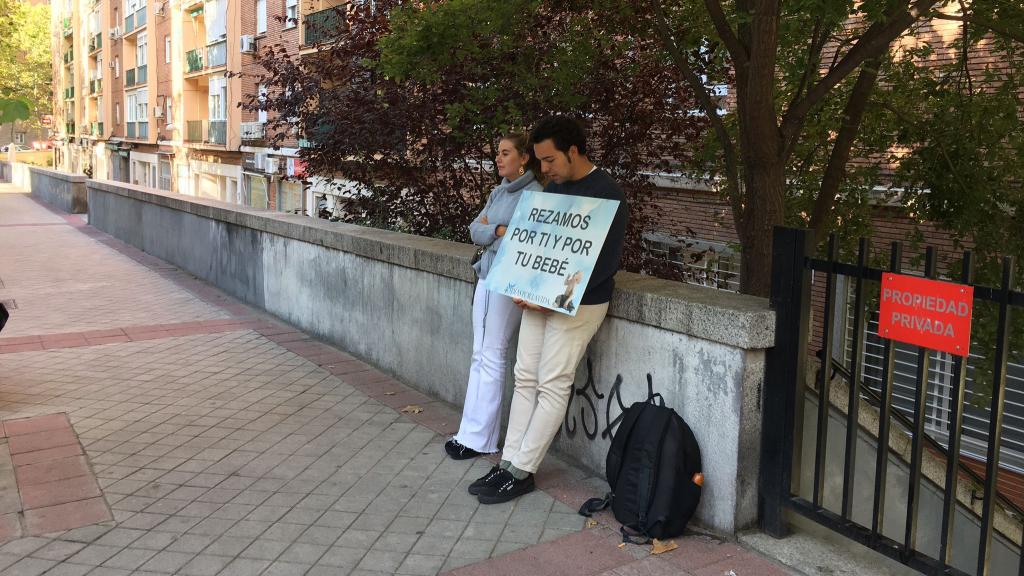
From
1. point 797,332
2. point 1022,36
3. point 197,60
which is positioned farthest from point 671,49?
point 197,60

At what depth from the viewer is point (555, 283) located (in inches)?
174

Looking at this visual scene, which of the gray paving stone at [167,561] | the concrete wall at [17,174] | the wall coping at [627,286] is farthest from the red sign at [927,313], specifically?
the concrete wall at [17,174]

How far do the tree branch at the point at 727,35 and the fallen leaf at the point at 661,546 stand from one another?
3480 millimetres

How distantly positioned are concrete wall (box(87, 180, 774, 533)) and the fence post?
5 cm

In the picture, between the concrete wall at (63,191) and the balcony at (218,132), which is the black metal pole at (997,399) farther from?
the balcony at (218,132)

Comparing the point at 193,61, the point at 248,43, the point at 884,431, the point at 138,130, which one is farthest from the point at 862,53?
the point at 138,130

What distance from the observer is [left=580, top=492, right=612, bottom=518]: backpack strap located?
439 cm

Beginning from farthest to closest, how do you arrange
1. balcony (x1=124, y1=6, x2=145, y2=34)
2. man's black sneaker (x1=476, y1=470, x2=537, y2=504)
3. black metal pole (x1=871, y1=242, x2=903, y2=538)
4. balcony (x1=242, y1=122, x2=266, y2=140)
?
balcony (x1=124, y1=6, x2=145, y2=34), balcony (x1=242, y1=122, x2=266, y2=140), man's black sneaker (x1=476, y1=470, x2=537, y2=504), black metal pole (x1=871, y1=242, x2=903, y2=538)

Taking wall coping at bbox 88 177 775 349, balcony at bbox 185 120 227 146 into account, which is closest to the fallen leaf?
wall coping at bbox 88 177 775 349

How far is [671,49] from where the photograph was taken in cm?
675

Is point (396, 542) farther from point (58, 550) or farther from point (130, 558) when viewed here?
point (58, 550)

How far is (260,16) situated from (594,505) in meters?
32.0

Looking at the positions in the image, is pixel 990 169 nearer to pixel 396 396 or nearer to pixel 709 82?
pixel 709 82

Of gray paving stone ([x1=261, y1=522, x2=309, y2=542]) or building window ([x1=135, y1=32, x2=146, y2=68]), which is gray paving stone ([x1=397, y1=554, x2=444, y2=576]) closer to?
gray paving stone ([x1=261, y1=522, x2=309, y2=542])
